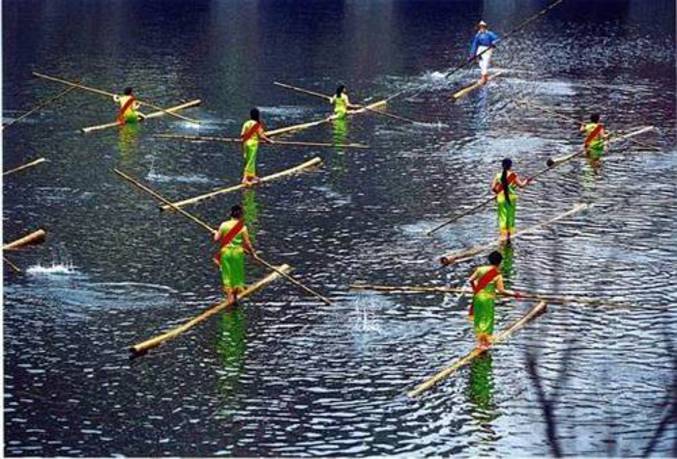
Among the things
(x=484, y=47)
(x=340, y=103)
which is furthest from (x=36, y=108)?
(x=484, y=47)

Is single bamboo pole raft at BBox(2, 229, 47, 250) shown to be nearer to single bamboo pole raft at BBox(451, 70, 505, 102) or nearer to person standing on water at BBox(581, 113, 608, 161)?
person standing on water at BBox(581, 113, 608, 161)

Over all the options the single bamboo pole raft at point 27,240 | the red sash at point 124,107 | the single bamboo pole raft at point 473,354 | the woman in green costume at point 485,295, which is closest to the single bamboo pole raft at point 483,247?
the single bamboo pole raft at point 473,354

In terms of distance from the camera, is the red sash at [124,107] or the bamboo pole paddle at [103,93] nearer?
the red sash at [124,107]

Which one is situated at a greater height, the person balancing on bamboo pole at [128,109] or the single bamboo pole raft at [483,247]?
the person balancing on bamboo pole at [128,109]

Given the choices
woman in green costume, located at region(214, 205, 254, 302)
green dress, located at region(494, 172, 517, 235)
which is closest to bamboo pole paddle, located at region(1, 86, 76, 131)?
green dress, located at region(494, 172, 517, 235)

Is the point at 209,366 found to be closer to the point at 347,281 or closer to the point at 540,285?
the point at 347,281

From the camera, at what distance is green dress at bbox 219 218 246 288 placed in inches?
957

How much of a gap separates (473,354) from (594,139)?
17.9m

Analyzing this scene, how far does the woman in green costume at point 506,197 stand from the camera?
2872 centimetres

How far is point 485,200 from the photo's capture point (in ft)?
111

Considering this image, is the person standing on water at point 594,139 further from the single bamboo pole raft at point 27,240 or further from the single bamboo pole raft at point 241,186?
the single bamboo pole raft at point 27,240

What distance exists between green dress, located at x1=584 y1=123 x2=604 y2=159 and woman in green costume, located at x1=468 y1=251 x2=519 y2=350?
17.3m

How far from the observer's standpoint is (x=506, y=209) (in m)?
29.1

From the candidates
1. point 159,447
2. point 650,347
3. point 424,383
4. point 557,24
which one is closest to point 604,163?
point 650,347
